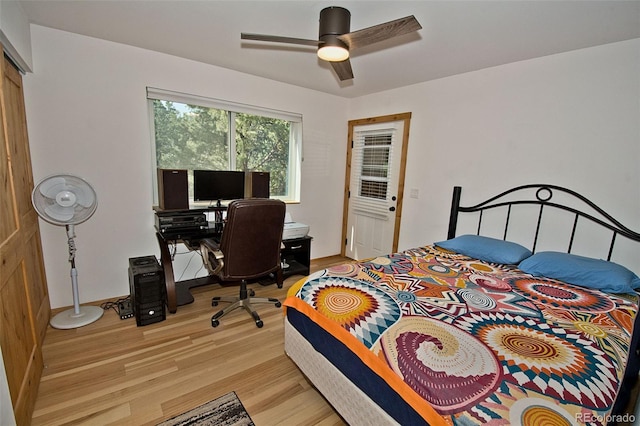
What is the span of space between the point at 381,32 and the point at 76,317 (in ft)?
10.5

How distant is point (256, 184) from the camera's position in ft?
10.6

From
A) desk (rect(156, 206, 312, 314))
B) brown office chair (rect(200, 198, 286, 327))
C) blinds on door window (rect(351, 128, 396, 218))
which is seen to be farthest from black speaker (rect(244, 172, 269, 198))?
blinds on door window (rect(351, 128, 396, 218))

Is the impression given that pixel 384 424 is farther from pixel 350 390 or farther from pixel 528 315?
pixel 528 315

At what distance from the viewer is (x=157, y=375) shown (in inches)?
72.3

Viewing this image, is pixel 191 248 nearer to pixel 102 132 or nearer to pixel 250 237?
pixel 250 237

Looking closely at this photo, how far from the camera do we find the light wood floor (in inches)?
61.8

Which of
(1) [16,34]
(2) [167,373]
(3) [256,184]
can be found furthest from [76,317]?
(1) [16,34]

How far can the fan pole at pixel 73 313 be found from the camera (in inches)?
89.6

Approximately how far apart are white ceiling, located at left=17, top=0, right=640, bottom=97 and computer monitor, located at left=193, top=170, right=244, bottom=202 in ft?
3.75

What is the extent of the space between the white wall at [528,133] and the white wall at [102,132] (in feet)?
7.43

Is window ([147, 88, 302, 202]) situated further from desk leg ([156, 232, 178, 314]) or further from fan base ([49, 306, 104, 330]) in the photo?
fan base ([49, 306, 104, 330])

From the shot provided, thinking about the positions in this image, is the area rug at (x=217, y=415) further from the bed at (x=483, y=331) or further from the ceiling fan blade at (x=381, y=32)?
the ceiling fan blade at (x=381, y=32)

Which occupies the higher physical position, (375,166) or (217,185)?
(375,166)

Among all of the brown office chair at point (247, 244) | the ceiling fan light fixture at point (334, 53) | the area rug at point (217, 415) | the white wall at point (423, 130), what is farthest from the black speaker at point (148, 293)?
the ceiling fan light fixture at point (334, 53)
